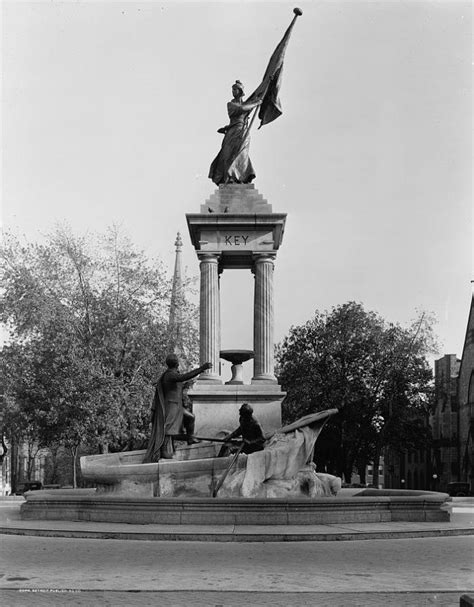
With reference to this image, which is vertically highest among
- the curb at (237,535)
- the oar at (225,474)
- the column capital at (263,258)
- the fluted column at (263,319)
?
the column capital at (263,258)

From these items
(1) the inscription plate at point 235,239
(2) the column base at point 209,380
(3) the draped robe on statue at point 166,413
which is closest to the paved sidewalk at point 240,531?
(3) the draped robe on statue at point 166,413

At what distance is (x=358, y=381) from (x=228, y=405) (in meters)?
32.0

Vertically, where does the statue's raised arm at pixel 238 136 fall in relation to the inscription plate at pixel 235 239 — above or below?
above

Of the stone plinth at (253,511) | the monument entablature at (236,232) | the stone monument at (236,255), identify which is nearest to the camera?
the stone plinth at (253,511)

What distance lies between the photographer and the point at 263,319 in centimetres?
2244

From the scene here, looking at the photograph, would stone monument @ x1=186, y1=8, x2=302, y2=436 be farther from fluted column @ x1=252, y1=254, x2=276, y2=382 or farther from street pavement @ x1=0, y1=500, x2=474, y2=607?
street pavement @ x1=0, y1=500, x2=474, y2=607

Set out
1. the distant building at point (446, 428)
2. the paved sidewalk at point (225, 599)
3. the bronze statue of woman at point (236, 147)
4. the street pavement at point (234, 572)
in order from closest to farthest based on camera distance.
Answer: the paved sidewalk at point (225, 599) → the street pavement at point (234, 572) → the bronze statue of woman at point (236, 147) → the distant building at point (446, 428)

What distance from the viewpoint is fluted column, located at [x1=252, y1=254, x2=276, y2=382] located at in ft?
72.7

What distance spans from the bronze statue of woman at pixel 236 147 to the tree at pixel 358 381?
94.9ft

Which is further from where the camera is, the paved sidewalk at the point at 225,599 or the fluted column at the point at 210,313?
the fluted column at the point at 210,313

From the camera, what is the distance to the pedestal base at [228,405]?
70.2ft

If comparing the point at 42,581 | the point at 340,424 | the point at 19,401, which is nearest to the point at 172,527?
the point at 42,581

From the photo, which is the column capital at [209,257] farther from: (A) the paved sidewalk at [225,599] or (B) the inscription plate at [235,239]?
(A) the paved sidewalk at [225,599]

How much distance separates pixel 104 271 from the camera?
139 feet
